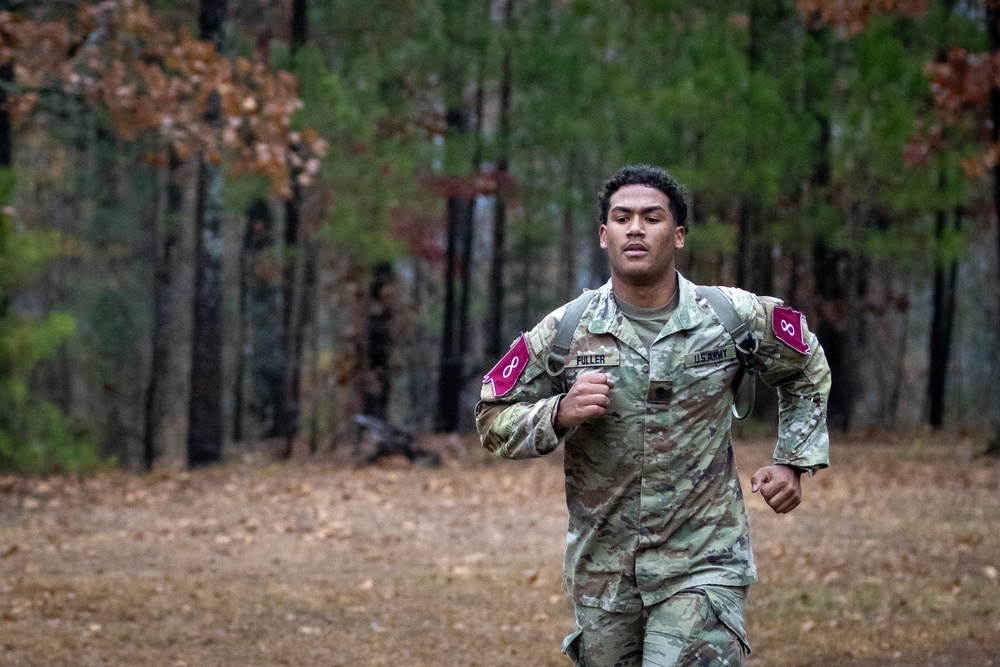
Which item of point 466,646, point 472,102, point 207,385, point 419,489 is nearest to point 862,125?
point 472,102

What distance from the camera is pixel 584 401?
3.59m

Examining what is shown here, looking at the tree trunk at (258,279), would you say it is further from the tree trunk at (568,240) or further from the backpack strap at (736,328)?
the backpack strap at (736,328)

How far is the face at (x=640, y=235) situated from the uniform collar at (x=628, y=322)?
0.31 ft

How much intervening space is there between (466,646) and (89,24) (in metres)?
6.76

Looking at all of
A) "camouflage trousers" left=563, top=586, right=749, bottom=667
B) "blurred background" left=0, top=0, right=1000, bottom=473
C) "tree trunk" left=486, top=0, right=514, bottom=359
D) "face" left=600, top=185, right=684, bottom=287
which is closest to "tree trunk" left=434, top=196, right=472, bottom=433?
"blurred background" left=0, top=0, right=1000, bottom=473

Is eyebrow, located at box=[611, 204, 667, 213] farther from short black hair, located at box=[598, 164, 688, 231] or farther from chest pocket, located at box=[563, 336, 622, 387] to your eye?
chest pocket, located at box=[563, 336, 622, 387]

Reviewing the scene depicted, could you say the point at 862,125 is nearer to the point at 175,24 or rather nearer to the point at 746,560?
the point at 175,24

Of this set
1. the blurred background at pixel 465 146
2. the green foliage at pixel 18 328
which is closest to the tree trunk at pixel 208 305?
the blurred background at pixel 465 146

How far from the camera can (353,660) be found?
24.1ft

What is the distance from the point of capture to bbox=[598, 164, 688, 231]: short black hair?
4.04m

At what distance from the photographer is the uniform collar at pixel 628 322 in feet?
12.7

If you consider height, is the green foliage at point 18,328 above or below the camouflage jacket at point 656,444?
below

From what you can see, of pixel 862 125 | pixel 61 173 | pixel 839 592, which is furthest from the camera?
pixel 61 173

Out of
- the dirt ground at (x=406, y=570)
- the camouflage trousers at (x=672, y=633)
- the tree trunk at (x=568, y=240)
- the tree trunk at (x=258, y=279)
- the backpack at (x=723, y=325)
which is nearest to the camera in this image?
the camouflage trousers at (x=672, y=633)
